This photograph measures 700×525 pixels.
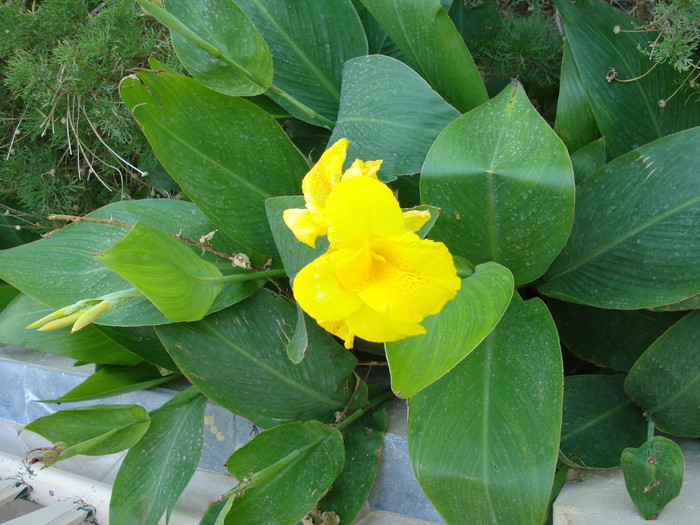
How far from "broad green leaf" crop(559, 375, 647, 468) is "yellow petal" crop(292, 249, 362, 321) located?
45 centimetres

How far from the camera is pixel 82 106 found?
3.31 ft

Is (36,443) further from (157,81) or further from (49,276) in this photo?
(157,81)

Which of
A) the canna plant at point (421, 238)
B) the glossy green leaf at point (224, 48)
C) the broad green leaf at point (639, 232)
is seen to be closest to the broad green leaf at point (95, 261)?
the canna plant at point (421, 238)

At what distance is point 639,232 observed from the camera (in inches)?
27.6

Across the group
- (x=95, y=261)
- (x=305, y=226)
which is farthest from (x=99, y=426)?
(x=305, y=226)

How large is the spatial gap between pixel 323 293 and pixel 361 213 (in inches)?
2.6

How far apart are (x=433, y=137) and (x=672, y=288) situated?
0.33m

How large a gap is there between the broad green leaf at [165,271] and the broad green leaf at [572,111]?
515 mm

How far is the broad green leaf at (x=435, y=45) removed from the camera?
0.77 m

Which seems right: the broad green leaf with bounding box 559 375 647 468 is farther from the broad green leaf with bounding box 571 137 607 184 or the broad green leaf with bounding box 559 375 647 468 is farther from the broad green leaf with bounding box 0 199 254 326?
the broad green leaf with bounding box 0 199 254 326

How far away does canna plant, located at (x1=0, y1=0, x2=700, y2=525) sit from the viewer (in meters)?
0.63

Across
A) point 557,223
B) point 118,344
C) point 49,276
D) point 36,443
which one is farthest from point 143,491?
point 557,223

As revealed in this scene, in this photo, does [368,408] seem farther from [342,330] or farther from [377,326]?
[377,326]

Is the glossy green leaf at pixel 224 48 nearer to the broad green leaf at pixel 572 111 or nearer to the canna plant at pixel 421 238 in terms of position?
the canna plant at pixel 421 238
